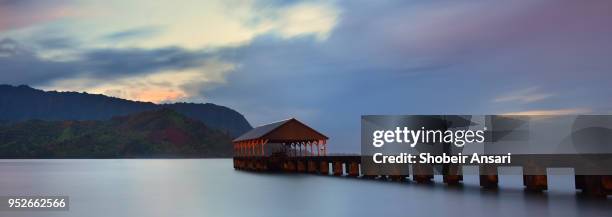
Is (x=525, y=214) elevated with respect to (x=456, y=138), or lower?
lower

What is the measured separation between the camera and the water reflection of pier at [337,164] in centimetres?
3444

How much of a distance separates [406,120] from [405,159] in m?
4.73

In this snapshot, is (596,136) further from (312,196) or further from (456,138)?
(312,196)

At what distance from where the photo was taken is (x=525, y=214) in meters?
25.5

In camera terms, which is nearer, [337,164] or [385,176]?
[385,176]

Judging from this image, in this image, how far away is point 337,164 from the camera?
64.8 metres

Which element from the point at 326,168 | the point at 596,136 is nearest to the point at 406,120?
the point at 596,136

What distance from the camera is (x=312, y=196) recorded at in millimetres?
36594

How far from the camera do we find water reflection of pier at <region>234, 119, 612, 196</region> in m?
34.4

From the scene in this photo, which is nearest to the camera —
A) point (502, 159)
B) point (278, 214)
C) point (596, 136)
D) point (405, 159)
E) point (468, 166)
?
point (278, 214)

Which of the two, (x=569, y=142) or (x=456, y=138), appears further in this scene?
(x=456, y=138)

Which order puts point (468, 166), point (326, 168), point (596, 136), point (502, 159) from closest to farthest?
point (596, 136)
point (502, 159)
point (468, 166)
point (326, 168)

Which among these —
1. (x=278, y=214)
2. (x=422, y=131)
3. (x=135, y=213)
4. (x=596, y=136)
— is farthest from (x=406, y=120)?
(x=135, y=213)

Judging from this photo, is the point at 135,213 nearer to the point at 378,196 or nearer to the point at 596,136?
the point at 378,196
